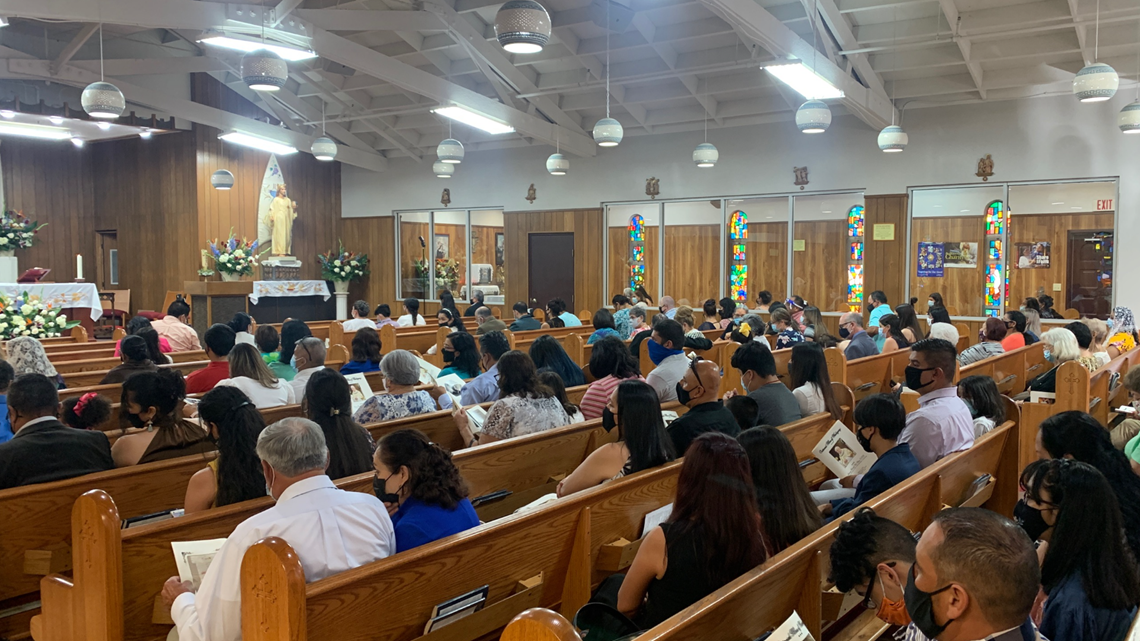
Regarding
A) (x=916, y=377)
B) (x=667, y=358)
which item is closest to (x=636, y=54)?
(x=667, y=358)

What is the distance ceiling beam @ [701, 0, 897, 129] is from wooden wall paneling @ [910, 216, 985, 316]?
5.09 ft

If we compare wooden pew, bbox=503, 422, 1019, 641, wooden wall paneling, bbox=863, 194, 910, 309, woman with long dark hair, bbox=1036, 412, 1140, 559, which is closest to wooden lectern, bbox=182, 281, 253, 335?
wooden wall paneling, bbox=863, 194, 910, 309

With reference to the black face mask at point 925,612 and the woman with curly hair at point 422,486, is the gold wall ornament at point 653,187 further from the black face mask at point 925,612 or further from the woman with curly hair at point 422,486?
the black face mask at point 925,612

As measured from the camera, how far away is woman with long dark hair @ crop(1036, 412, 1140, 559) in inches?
93.3

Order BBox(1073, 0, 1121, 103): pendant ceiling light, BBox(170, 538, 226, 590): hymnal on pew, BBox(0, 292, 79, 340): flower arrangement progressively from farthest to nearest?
BBox(0, 292, 79, 340): flower arrangement < BBox(1073, 0, 1121, 103): pendant ceiling light < BBox(170, 538, 226, 590): hymnal on pew

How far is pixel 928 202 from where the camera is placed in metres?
10.7

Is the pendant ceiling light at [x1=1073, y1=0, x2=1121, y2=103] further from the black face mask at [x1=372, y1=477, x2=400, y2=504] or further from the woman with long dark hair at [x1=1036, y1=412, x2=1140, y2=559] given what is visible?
the black face mask at [x1=372, y1=477, x2=400, y2=504]

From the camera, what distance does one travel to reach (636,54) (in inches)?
403

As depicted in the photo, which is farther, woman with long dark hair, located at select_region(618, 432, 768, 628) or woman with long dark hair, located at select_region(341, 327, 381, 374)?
woman with long dark hair, located at select_region(341, 327, 381, 374)

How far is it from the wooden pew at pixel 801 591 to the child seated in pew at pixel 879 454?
13 cm

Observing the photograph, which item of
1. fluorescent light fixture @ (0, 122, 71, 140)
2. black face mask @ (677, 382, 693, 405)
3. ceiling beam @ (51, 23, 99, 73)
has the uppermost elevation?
ceiling beam @ (51, 23, 99, 73)

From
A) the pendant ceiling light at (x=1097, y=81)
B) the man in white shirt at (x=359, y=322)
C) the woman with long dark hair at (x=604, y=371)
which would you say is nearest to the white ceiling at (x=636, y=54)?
the pendant ceiling light at (x=1097, y=81)

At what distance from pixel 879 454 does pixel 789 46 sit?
570cm

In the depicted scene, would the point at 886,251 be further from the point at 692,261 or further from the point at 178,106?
the point at 178,106
